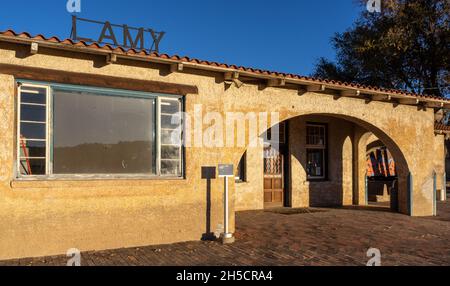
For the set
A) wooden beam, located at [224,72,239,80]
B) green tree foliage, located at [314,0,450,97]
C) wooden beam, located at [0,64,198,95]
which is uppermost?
green tree foliage, located at [314,0,450,97]

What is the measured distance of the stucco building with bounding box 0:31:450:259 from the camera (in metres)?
6.95

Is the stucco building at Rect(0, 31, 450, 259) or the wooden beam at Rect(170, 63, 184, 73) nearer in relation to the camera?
the stucco building at Rect(0, 31, 450, 259)

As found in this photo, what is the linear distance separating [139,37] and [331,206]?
8640 mm

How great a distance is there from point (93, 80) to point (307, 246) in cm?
474

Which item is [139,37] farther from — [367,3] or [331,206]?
[367,3]

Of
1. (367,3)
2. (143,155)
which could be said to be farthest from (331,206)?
(367,3)

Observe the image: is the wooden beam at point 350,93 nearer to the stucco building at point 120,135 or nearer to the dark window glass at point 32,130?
the stucco building at point 120,135

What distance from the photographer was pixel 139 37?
9.39 metres

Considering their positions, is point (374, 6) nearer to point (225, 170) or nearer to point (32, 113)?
point (225, 170)

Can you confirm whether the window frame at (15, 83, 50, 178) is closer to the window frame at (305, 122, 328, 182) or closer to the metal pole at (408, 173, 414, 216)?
the window frame at (305, 122, 328, 182)

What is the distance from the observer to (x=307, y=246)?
317 inches

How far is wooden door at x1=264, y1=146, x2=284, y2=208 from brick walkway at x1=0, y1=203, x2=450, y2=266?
7.97 ft

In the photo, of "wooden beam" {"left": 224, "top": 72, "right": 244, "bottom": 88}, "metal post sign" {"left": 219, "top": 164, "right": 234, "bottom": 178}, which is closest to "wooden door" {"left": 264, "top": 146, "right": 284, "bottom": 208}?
"wooden beam" {"left": 224, "top": 72, "right": 244, "bottom": 88}

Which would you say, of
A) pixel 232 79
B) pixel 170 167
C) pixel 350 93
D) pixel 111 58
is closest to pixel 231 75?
pixel 232 79
